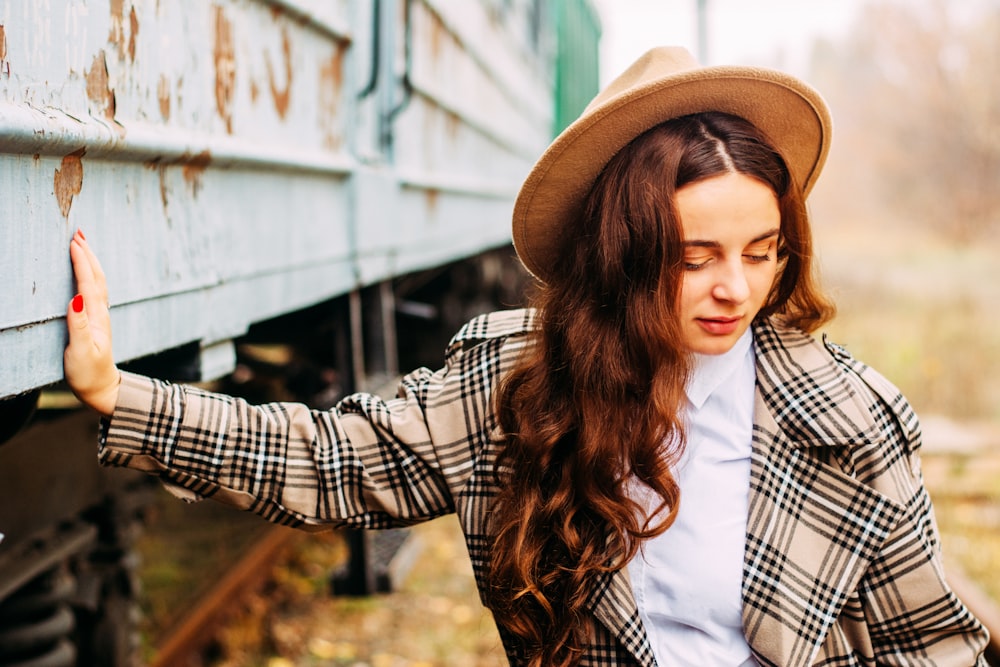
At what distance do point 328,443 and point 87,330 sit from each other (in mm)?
428


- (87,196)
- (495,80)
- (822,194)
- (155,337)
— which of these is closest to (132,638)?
(155,337)

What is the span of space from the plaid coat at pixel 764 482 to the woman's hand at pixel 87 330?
6 cm

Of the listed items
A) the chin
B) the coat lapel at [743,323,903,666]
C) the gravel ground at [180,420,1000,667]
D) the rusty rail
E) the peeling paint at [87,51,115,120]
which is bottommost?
the gravel ground at [180,420,1000,667]

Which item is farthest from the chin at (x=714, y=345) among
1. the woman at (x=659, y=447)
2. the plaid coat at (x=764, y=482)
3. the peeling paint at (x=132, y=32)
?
the peeling paint at (x=132, y=32)

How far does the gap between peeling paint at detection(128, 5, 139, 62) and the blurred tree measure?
20424 mm

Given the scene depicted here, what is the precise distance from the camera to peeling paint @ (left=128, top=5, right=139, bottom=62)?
58.7 inches

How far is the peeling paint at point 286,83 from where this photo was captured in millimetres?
2143

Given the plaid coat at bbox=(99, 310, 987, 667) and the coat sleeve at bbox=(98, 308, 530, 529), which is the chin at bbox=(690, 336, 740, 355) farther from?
the coat sleeve at bbox=(98, 308, 530, 529)

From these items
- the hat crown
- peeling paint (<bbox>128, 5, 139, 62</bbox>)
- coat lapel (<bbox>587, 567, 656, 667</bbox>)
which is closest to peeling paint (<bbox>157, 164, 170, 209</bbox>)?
peeling paint (<bbox>128, 5, 139, 62</bbox>)

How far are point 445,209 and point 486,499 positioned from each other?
2569 millimetres

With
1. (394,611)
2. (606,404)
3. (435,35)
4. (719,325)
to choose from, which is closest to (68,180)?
(606,404)

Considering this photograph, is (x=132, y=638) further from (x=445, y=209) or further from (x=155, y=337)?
(x=445, y=209)

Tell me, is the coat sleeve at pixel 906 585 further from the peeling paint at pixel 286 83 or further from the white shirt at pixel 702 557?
the peeling paint at pixel 286 83

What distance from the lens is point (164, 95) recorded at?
1.63 meters
